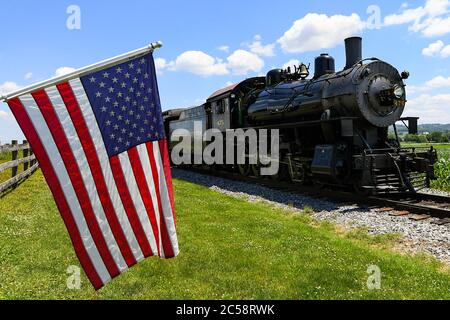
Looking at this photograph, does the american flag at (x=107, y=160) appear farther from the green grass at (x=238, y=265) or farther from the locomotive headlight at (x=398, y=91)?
the locomotive headlight at (x=398, y=91)

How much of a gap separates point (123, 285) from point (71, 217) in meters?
1.62

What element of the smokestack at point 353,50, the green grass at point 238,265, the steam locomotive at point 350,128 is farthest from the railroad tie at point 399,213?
the smokestack at point 353,50

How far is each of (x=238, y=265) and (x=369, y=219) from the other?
4.31 m

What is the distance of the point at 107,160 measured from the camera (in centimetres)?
381

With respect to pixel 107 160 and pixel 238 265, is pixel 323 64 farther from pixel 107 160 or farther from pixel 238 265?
pixel 107 160

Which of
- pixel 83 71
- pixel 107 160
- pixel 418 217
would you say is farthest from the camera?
pixel 418 217

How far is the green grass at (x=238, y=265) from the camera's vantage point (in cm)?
473

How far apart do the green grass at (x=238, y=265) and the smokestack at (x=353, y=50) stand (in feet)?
18.3

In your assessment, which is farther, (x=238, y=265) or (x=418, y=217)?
(x=418, y=217)

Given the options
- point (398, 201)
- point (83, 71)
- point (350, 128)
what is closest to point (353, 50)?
point (350, 128)

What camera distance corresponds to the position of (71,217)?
12.0ft

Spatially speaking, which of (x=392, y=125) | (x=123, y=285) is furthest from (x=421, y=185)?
(x=123, y=285)

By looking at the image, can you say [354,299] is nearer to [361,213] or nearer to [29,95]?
[29,95]
